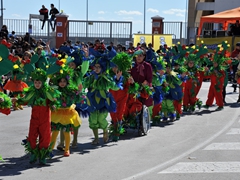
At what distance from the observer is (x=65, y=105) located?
9.33m

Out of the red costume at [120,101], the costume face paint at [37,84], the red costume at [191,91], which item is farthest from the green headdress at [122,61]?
the red costume at [191,91]

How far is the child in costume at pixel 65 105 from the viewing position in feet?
30.5

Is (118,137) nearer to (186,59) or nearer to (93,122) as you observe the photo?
(93,122)

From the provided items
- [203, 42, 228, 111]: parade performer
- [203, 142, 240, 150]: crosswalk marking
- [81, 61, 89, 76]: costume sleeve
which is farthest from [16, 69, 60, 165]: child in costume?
[203, 42, 228, 111]: parade performer

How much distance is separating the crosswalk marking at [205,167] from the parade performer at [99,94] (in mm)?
2231

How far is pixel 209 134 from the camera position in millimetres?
12047

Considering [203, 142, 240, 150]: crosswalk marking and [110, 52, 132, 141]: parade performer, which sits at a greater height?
[110, 52, 132, 141]: parade performer

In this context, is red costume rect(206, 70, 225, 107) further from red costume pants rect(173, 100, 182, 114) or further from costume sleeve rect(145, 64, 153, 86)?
costume sleeve rect(145, 64, 153, 86)

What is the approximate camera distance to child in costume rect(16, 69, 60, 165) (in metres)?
8.55

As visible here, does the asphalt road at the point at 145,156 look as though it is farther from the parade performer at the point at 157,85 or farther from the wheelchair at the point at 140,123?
the parade performer at the point at 157,85

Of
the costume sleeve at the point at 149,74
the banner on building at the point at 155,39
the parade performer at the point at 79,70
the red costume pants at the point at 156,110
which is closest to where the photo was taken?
the parade performer at the point at 79,70

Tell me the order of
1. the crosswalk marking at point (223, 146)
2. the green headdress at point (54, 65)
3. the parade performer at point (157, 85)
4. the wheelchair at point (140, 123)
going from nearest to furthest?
the green headdress at point (54, 65)
the crosswalk marking at point (223, 146)
the wheelchair at point (140, 123)
the parade performer at point (157, 85)

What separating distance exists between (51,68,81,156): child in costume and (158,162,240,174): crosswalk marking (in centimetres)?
204

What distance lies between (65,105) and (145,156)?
1789 mm
